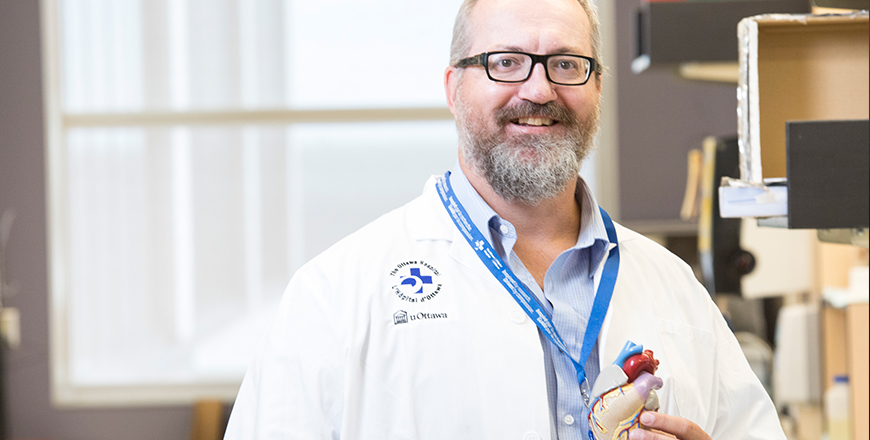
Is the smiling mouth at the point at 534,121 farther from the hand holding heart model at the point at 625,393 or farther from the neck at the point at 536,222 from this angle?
the hand holding heart model at the point at 625,393

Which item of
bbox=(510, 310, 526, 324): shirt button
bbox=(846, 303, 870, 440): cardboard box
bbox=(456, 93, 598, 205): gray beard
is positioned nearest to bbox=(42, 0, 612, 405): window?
bbox=(846, 303, 870, 440): cardboard box

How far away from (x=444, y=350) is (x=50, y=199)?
3.48 m

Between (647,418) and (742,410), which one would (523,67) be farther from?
(742,410)

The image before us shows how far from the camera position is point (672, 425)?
3.02ft

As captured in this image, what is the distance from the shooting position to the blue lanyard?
107cm

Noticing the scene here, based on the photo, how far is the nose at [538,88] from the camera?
1.10 metres

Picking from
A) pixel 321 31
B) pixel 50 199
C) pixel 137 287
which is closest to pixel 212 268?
pixel 137 287

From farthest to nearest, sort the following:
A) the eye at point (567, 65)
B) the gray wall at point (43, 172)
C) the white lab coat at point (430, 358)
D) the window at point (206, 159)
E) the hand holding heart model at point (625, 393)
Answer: the window at point (206, 159), the gray wall at point (43, 172), the eye at point (567, 65), the white lab coat at point (430, 358), the hand holding heart model at point (625, 393)

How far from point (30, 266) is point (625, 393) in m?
3.79

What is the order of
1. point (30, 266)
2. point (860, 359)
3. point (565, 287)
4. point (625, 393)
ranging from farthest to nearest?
point (30, 266), point (860, 359), point (565, 287), point (625, 393)

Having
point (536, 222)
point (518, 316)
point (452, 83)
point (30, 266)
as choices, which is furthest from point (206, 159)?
point (518, 316)

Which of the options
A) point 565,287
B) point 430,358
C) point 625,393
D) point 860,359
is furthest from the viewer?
point 860,359

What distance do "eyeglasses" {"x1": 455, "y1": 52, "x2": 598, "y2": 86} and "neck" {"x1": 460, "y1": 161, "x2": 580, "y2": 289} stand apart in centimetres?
17

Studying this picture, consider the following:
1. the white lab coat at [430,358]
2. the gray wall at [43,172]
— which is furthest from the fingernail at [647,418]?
the gray wall at [43,172]
